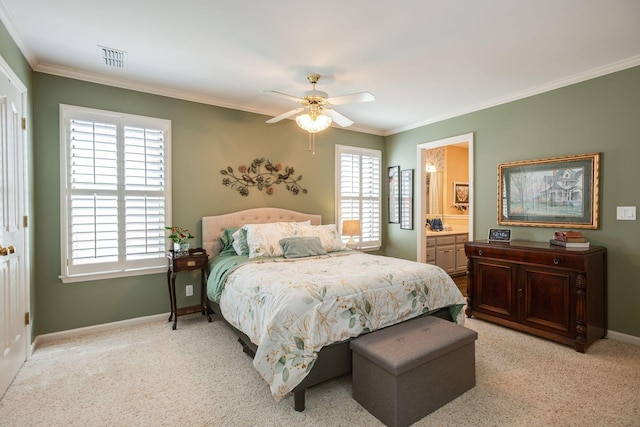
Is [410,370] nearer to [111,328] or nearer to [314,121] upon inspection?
[314,121]

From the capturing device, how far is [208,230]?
153 inches

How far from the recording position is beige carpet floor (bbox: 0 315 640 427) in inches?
77.4

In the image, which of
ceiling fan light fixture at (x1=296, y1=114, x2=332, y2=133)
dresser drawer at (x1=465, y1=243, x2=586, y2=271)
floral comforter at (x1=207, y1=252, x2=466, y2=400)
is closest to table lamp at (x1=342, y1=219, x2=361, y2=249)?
floral comforter at (x1=207, y1=252, x2=466, y2=400)

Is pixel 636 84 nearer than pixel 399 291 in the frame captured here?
No

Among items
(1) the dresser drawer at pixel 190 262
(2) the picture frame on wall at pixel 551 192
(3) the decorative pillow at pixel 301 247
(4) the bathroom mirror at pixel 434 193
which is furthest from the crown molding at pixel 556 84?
(1) the dresser drawer at pixel 190 262

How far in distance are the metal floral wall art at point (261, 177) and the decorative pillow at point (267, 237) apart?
77 centimetres

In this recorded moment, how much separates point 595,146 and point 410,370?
313 centimetres

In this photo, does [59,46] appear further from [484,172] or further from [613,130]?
[613,130]

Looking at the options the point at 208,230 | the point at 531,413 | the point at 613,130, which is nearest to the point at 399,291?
the point at 531,413

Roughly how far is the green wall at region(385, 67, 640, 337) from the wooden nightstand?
361 centimetres

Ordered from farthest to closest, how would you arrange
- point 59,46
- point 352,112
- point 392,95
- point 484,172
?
point 352,112 < point 484,172 < point 392,95 < point 59,46

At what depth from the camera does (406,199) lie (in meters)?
5.32

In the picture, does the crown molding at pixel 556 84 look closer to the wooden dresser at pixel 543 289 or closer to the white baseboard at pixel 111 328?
the wooden dresser at pixel 543 289

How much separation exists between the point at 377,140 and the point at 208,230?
11.1 feet
